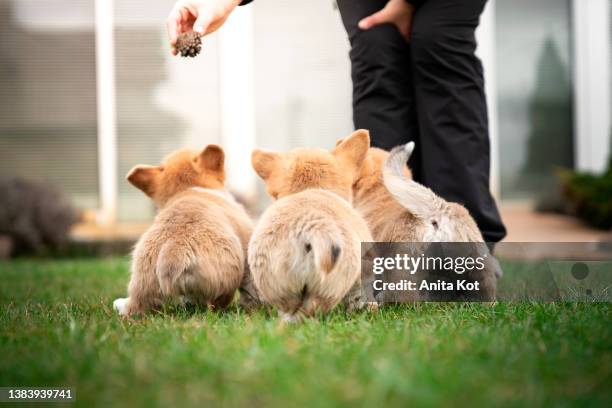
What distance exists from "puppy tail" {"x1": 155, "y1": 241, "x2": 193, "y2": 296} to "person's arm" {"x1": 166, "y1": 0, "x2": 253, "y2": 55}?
0.75 m

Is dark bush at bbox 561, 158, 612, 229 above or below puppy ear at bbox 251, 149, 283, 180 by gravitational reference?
below

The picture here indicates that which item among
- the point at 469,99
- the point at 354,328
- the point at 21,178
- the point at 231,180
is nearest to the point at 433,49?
the point at 469,99

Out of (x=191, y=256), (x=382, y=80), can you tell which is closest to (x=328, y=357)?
(x=191, y=256)

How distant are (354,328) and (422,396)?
0.68 meters

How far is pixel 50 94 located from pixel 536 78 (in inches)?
218

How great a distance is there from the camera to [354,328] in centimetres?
184

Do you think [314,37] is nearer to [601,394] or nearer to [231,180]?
[231,180]

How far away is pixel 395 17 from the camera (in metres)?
2.84

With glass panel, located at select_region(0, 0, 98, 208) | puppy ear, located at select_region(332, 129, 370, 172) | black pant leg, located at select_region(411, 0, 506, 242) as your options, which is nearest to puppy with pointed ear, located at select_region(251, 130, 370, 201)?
puppy ear, located at select_region(332, 129, 370, 172)

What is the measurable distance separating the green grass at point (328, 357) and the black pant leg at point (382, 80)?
0.97m

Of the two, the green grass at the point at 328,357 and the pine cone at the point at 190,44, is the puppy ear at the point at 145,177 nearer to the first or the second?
the pine cone at the point at 190,44

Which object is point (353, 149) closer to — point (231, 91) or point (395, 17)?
point (395, 17)

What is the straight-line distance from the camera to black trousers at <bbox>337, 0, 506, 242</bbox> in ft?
8.93

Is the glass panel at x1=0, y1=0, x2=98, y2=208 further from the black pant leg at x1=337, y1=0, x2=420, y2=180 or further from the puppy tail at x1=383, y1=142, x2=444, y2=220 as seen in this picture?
the puppy tail at x1=383, y1=142, x2=444, y2=220
